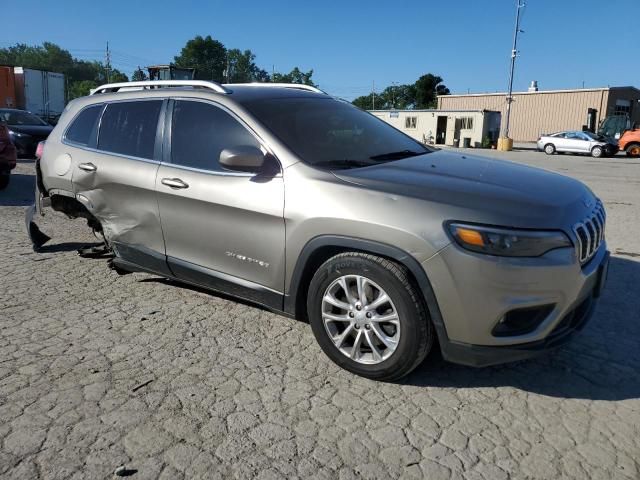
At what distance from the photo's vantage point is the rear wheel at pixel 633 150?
1156 inches

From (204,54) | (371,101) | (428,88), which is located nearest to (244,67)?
(204,54)

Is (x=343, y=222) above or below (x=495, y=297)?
above

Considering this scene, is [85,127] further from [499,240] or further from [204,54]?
[204,54]

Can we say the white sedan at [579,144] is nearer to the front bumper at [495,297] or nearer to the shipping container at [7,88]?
the shipping container at [7,88]

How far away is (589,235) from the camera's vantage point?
3.06 m

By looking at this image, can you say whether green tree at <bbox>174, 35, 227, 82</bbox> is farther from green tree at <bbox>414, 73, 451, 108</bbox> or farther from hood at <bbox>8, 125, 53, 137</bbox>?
hood at <bbox>8, 125, 53, 137</bbox>

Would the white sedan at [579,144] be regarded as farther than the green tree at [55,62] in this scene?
No

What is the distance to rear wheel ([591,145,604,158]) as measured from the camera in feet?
96.9

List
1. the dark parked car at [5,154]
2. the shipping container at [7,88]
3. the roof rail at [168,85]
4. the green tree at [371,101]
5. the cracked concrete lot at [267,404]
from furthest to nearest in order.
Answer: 1. the green tree at [371,101]
2. the shipping container at [7,88]
3. the dark parked car at [5,154]
4. the roof rail at [168,85]
5. the cracked concrete lot at [267,404]

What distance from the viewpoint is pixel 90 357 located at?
3.42m

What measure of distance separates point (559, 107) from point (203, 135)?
50691 millimetres

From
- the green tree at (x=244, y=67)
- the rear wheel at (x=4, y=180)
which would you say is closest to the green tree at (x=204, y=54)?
the green tree at (x=244, y=67)

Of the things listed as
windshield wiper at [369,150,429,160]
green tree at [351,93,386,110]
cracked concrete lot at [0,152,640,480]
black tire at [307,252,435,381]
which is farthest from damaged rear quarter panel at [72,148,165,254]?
green tree at [351,93,386,110]

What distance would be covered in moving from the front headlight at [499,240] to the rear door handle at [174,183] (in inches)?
79.5
